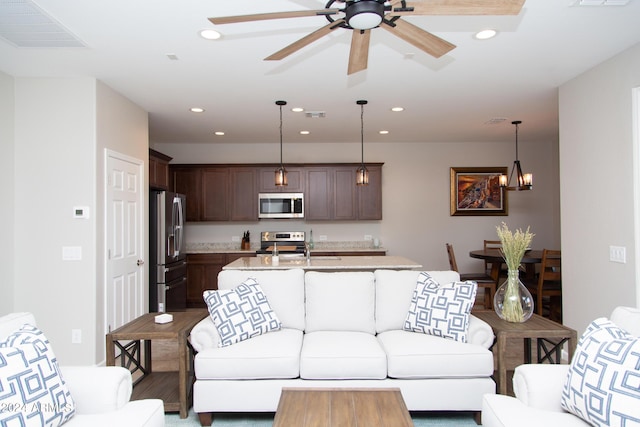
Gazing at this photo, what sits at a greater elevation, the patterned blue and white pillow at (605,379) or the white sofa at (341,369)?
the patterned blue and white pillow at (605,379)

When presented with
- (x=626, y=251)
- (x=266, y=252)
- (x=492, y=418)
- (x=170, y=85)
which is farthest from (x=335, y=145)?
(x=492, y=418)

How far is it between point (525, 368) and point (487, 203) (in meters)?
5.39

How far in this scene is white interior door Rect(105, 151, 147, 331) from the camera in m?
3.91

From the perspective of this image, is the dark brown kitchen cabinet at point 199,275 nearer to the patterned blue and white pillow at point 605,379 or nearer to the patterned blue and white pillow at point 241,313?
the patterned blue and white pillow at point 241,313

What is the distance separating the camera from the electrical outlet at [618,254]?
319 centimetres

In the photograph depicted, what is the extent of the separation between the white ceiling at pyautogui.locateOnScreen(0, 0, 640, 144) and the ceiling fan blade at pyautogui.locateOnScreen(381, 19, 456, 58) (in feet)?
2.03

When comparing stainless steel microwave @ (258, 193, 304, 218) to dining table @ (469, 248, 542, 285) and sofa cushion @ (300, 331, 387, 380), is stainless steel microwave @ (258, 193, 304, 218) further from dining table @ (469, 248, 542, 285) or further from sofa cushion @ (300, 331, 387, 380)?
sofa cushion @ (300, 331, 387, 380)

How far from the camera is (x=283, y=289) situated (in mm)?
3197

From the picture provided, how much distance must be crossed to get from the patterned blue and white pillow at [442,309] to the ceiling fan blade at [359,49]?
1.64 metres

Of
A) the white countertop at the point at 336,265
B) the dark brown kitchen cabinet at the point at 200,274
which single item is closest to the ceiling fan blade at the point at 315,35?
the white countertop at the point at 336,265

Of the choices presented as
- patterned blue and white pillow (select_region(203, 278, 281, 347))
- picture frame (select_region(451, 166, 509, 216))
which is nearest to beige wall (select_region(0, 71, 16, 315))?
patterned blue and white pillow (select_region(203, 278, 281, 347))

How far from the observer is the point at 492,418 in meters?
1.82

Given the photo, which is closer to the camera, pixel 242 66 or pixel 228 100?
pixel 242 66

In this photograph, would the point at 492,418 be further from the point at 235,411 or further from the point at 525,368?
the point at 235,411
